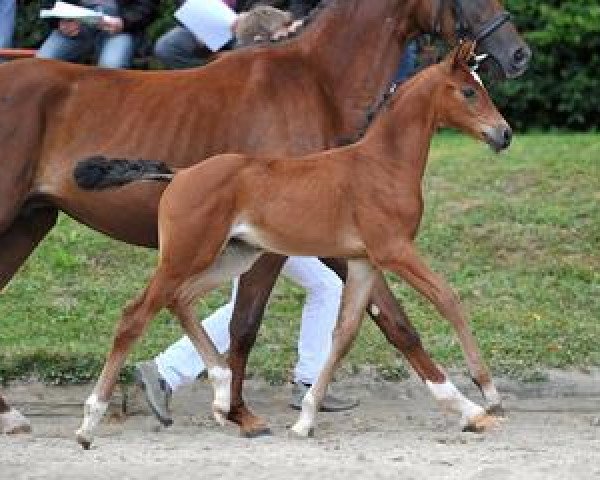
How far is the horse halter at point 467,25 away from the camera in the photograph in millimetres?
7883

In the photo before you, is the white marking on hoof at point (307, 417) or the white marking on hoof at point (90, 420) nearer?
the white marking on hoof at point (90, 420)

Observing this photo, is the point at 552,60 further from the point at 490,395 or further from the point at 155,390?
the point at 490,395

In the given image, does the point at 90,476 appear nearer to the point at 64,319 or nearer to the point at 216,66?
the point at 216,66

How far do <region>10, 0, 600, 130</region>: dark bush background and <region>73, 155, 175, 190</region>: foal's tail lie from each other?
302 inches

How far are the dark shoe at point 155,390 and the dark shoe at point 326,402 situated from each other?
66 cm

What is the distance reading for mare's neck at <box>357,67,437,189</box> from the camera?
7355 mm

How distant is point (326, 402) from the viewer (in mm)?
8555

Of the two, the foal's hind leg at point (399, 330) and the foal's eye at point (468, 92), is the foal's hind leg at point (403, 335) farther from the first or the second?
the foal's eye at point (468, 92)

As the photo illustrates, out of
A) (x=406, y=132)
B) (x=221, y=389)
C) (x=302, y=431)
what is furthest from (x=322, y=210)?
(x=302, y=431)

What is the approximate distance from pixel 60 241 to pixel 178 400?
2740mm

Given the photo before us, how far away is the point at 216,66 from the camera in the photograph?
25.7ft

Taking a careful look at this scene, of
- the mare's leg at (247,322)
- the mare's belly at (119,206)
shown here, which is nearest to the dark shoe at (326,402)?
the mare's leg at (247,322)

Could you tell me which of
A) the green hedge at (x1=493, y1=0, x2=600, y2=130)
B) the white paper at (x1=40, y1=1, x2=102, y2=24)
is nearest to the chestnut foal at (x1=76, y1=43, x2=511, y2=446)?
the white paper at (x1=40, y1=1, x2=102, y2=24)

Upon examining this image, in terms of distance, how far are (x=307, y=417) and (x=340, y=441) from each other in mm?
237
